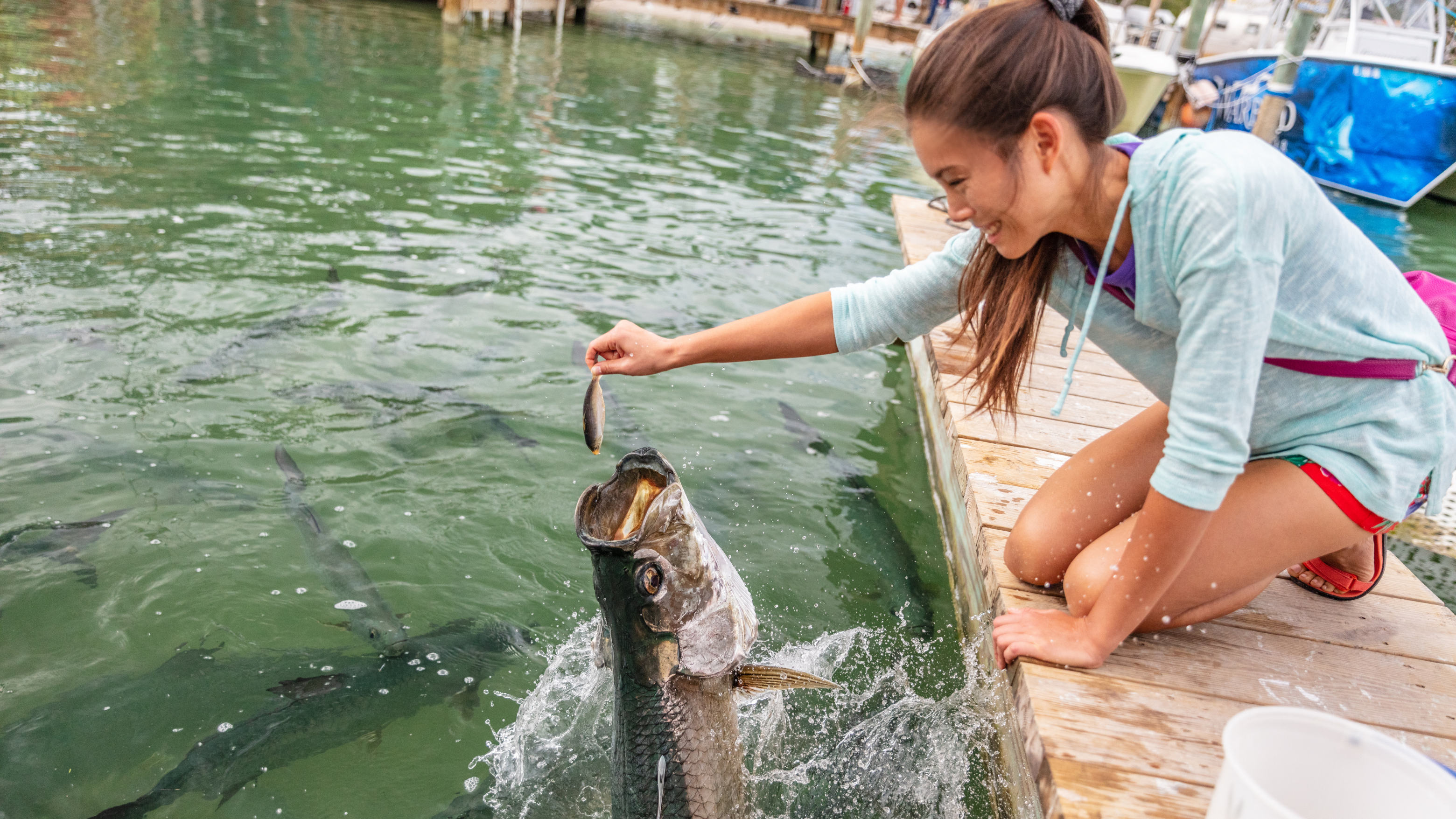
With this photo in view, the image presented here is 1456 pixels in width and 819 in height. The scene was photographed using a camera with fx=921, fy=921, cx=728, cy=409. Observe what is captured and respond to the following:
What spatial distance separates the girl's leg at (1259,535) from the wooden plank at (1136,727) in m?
0.26

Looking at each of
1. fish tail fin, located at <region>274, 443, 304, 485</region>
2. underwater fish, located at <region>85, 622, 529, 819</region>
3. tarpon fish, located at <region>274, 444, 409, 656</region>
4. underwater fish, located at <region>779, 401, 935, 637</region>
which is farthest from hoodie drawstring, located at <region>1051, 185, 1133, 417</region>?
fish tail fin, located at <region>274, 443, 304, 485</region>

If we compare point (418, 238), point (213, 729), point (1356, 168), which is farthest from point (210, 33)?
point (1356, 168)

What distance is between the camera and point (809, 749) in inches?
134

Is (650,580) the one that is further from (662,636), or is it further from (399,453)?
(399,453)

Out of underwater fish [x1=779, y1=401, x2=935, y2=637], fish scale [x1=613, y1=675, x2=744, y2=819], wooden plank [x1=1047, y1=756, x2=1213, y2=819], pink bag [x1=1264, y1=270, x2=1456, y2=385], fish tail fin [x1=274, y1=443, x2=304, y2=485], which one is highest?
pink bag [x1=1264, y1=270, x2=1456, y2=385]

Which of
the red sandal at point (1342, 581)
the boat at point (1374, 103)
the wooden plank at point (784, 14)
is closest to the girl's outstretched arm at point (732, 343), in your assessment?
the red sandal at point (1342, 581)

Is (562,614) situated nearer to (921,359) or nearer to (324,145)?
(921,359)

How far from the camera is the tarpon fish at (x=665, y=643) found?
94.9 inches

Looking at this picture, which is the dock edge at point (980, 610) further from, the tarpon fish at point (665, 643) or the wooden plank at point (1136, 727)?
the tarpon fish at point (665, 643)

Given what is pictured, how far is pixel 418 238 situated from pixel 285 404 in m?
3.27

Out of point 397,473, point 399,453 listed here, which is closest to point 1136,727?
point 397,473

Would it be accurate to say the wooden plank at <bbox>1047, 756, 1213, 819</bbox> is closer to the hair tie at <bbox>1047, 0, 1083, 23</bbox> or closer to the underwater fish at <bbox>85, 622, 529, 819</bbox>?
the hair tie at <bbox>1047, 0, 1083, 23</bbox>

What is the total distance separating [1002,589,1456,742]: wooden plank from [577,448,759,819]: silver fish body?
1013 millimetres

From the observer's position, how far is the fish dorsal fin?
2.54 meters
